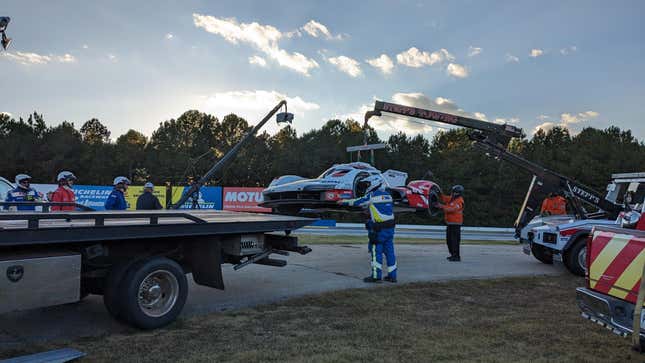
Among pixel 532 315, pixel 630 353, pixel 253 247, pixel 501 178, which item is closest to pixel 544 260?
pixel 532 315

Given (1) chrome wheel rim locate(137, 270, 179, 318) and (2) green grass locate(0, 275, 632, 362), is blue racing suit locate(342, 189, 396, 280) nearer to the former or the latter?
(2) green grass locate(0, 275, 632, 362)

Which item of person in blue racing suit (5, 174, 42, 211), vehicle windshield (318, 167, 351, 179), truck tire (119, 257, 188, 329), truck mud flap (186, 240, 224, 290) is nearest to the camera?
truck tire (119, 257, 188, 329)

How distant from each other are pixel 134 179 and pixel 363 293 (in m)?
47.2

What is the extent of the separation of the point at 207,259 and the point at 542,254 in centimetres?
899

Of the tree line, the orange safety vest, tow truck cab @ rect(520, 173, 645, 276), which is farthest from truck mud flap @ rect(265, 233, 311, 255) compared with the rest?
the tree line

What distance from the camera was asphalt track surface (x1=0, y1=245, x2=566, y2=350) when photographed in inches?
200

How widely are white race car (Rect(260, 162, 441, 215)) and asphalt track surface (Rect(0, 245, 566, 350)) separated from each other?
1.27m

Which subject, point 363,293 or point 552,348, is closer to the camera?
point 552,348

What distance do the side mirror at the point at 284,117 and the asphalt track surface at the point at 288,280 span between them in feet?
13.7

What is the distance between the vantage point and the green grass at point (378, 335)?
4363 mm

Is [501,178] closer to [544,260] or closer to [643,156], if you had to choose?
[643,156]

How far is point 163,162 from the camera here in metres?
49.8

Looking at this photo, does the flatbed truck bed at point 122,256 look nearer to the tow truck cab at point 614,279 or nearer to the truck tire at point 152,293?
the truck tire at point 152,293

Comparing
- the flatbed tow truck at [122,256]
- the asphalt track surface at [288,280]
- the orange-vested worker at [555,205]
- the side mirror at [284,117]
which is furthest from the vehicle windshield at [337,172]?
the orange-vested worker at [555,205]
